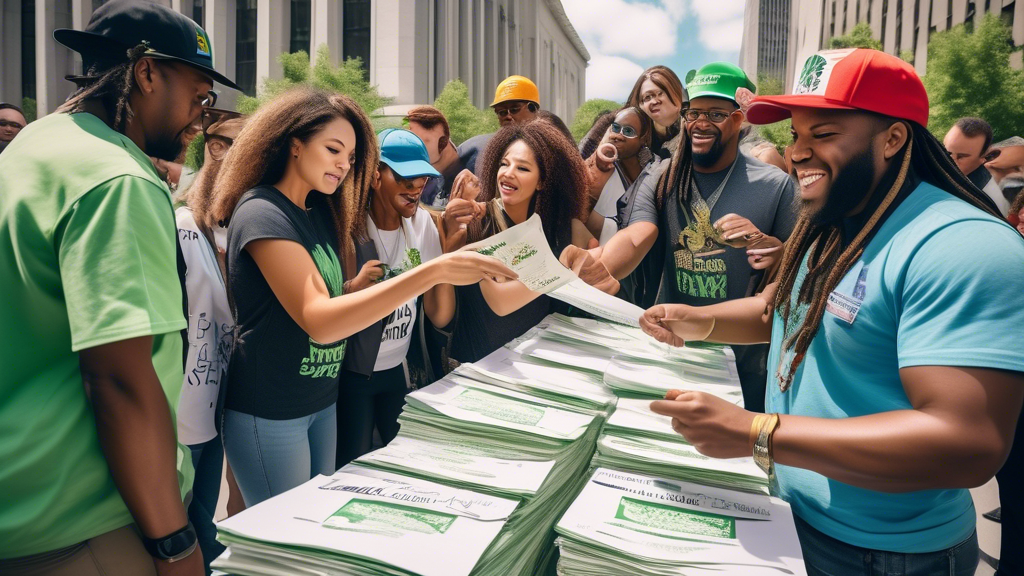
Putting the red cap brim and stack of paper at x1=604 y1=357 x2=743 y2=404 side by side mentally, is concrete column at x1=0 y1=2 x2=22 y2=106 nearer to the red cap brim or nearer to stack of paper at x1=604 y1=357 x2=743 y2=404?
stack of paper at x1=604 y1=357 x2=743 y2=404

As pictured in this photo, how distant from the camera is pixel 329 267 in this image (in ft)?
7.38

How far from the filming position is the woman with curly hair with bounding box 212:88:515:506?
6.54 ft

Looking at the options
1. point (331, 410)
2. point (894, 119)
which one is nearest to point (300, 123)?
point (331, 410)

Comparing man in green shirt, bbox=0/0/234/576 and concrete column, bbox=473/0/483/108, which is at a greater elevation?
concrete column, bbox=473/0/483/108

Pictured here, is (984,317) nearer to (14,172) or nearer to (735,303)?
(735,303)

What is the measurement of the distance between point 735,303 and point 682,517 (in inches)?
36.4

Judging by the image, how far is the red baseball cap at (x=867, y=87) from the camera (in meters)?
1.33

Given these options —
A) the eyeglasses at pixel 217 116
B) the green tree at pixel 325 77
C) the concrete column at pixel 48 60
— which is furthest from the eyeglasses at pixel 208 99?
the concrete column at pixel 48 60

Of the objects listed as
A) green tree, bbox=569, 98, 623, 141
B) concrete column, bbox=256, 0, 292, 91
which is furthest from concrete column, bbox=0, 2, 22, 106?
green tree, bbox=569, 98, 623, 141

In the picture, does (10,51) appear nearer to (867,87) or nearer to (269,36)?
(269,36)

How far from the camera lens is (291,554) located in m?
1.07

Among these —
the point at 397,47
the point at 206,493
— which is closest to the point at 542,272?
the point at 206,493

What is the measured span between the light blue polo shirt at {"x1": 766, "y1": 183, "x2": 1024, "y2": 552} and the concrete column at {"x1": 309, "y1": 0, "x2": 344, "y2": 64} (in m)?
40.9

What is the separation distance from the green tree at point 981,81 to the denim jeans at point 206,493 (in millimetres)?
20745
